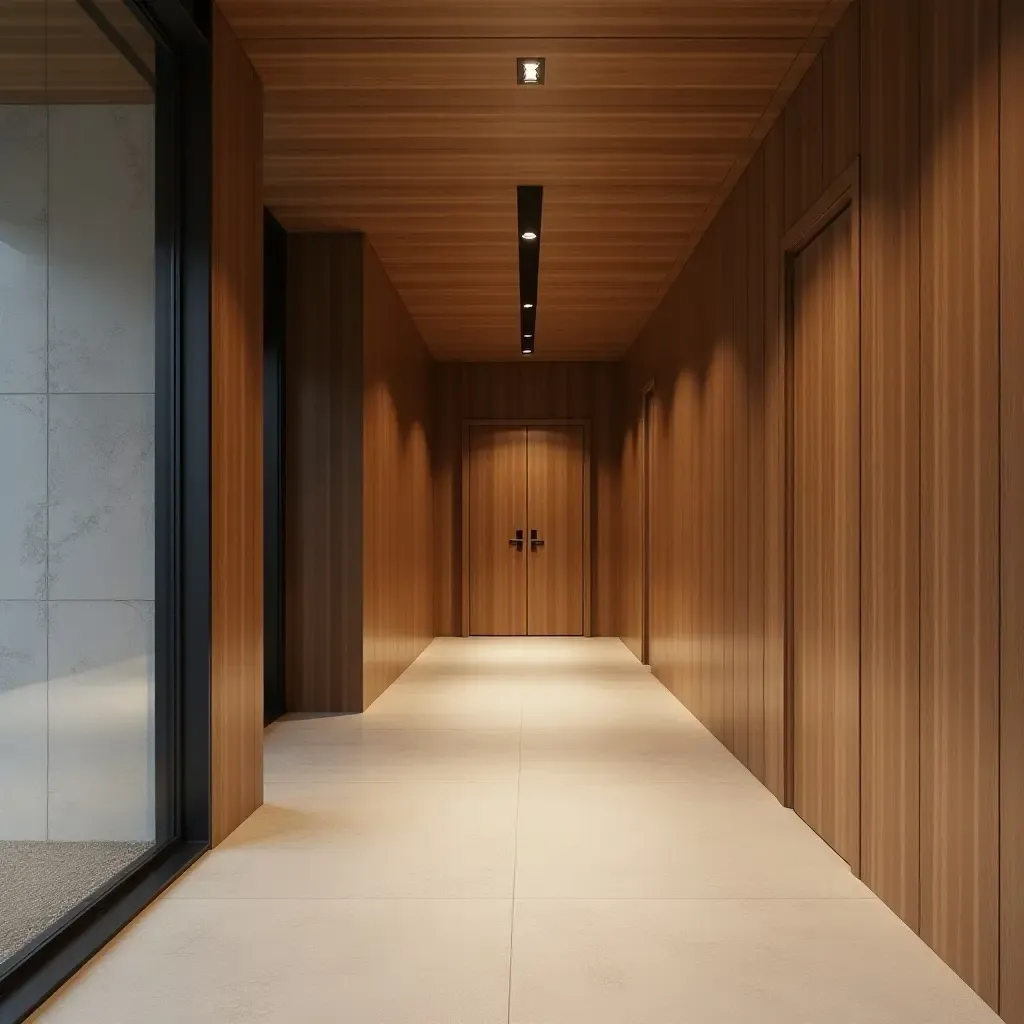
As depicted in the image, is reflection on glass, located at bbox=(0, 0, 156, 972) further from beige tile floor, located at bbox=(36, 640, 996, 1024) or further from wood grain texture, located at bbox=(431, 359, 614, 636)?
wood grain texture, located at bbox=(431, 359, 614, 636)

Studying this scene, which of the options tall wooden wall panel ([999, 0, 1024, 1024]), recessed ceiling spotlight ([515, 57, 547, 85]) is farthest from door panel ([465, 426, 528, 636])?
tall wooden wall panel ([999, 0, 1024, 1024])

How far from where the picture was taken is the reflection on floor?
8.27 feet

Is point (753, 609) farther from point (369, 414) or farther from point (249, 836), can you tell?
point (369, 414)

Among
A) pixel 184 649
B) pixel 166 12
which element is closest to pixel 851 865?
pixel 184 649

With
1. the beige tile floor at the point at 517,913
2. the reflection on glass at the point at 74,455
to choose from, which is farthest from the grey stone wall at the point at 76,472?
the beige tile floor at the point at 517,913

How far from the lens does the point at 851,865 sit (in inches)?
135

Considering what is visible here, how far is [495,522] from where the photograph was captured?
1123 centimetres

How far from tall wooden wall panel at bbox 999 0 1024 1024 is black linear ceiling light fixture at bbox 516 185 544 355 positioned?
338 cm

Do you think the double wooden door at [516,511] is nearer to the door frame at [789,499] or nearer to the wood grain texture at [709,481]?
the wood grain texture at [709,481]

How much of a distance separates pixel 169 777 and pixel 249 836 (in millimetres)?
471

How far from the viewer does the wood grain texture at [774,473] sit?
434 centimetres

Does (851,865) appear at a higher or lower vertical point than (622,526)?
lower

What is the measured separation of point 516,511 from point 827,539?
7.53 meters

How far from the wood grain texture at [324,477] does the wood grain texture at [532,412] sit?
4725mm
